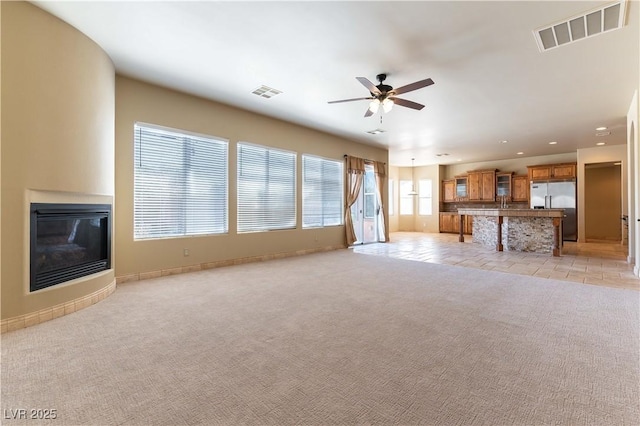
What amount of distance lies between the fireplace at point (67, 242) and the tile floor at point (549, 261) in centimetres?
530

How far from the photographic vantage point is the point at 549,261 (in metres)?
6.02

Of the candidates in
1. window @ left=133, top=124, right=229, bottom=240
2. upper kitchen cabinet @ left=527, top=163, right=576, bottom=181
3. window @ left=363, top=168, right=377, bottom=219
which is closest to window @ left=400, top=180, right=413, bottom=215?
upper kitchen cabinet @ left=527, top=163, right=576, bottom=181

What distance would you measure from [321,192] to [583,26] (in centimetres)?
550

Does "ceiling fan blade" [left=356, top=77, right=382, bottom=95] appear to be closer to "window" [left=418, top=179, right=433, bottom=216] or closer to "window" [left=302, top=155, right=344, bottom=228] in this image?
"window" [left=302, top=155, right=344, bottom=228]

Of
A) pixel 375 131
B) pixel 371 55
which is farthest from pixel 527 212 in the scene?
pixel 371 55

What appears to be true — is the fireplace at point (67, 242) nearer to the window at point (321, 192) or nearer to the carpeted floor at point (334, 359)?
the carpeted floor at point (334, 359)

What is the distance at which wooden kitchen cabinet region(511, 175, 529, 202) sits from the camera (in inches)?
419

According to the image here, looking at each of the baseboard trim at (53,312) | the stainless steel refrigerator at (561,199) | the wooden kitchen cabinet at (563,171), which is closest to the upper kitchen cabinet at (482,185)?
the stainless steel refrigerator at (561,199)

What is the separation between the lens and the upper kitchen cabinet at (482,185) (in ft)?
37.2

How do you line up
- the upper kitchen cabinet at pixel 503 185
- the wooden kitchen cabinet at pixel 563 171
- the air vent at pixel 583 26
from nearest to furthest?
1. the air vent at pixel 583 26
2. the wooden kitchen cabinet at pixel 563 171
3. the upper kitchen cabinet at pixel 503 185

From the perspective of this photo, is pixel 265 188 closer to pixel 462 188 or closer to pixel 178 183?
pixel 178 183

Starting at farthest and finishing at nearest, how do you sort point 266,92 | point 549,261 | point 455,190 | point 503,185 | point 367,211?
1. point 455,190
2. point 503,185
3. point 367,211
4. point 549,261
5. point 266,92

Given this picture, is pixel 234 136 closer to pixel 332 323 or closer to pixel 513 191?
pixel 332 323

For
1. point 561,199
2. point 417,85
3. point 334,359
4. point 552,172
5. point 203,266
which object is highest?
point 417,85
